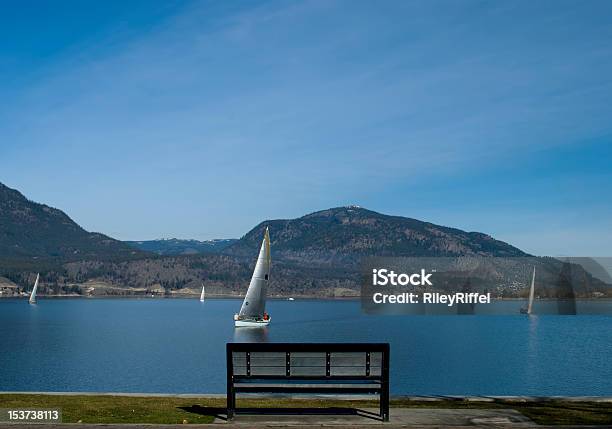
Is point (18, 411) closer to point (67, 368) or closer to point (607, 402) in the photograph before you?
point (607, 402)

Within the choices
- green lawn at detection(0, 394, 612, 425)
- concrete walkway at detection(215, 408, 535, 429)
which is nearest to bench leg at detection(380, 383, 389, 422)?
concrete walkway at detection(215, 408, 535, 429)

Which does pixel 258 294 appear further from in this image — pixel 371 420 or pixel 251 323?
pixel 371 420

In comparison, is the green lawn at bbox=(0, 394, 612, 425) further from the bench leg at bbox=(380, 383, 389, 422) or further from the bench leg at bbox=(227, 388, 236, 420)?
the bench leg at bbox=(380, 383, 389, 422)

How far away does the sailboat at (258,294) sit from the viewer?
110 metres

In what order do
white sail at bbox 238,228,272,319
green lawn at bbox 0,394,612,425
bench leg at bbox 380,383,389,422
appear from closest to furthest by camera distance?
bench leg at bbox 380,383,389,422 < green lawn at bbox 0,394,612,425 < white sail at bbox 238,228,272,319

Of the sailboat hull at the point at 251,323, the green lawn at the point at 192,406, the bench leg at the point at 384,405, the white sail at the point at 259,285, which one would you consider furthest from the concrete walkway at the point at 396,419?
the sailboat hull at the point at 251,323

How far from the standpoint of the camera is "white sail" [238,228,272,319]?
109625 mm

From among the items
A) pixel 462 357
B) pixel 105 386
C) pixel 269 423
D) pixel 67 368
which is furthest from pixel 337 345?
pixel 462 357

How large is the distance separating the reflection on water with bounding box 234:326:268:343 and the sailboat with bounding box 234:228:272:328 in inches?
58.6

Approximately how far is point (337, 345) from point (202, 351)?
72.2 m

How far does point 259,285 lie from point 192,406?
95.4 meters

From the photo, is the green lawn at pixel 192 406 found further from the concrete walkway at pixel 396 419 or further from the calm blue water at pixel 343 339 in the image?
the calm blue water at pixel 343 339

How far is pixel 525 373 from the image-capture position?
6241 centimetres

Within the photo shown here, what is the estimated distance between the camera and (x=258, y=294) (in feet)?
384
